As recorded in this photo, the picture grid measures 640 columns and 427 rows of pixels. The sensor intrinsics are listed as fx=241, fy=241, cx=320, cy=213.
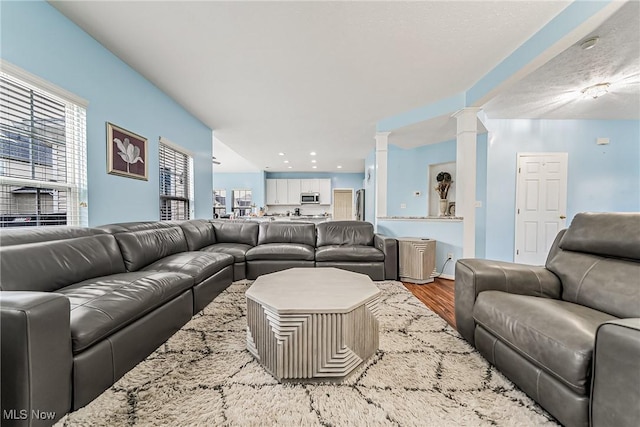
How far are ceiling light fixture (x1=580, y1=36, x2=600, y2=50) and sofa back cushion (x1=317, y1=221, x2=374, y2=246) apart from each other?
9.56ft

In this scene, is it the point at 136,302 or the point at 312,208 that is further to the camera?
the point at 312,208

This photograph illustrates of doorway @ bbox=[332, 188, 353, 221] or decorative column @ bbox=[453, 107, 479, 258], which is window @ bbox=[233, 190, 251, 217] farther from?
decorative column @ bbox=[453, 107, 479, 258]

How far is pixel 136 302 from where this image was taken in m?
1.44

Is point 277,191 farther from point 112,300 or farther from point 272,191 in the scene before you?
point 112,300

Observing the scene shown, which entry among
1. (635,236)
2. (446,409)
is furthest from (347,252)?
(635,236)

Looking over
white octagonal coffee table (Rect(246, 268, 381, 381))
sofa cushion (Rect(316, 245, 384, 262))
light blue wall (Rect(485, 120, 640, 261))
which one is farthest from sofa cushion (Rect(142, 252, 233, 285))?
light blue wall (Rect(485, 120, 640, 261))

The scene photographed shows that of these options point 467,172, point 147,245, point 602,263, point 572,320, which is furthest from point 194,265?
point 467,172

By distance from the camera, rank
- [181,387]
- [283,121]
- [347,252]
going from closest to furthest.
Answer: [181,387] < [347,252] < [283,121]

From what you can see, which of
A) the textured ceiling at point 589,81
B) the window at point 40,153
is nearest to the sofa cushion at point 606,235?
the textured ceiling at point 589,81

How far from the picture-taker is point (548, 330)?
1.09m

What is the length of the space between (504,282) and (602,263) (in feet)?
1.75

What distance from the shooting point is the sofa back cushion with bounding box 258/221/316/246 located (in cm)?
393

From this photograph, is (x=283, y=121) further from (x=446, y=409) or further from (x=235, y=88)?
(x=446, y=409)

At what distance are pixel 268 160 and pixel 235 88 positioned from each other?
4330 mm
